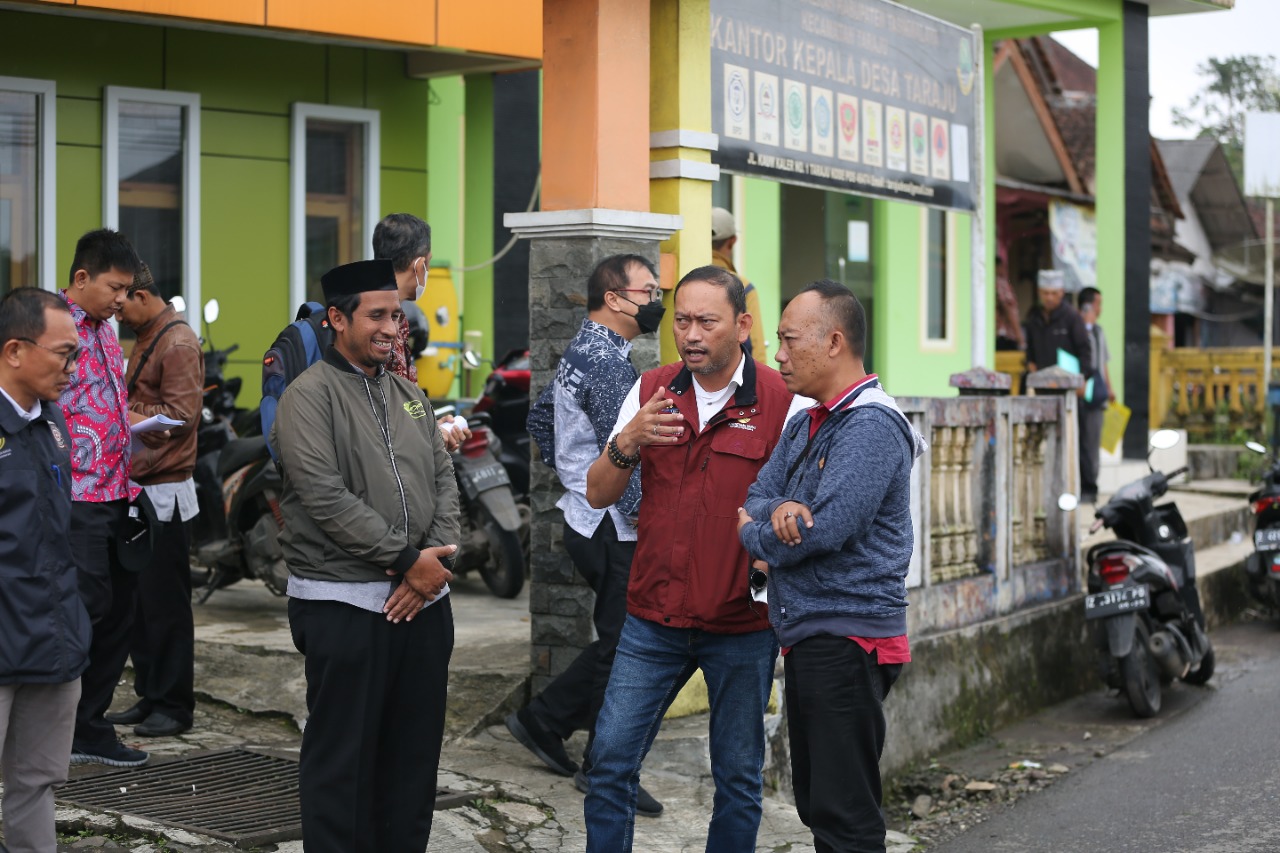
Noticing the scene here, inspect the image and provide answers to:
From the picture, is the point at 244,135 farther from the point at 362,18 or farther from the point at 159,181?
the point at 362,18

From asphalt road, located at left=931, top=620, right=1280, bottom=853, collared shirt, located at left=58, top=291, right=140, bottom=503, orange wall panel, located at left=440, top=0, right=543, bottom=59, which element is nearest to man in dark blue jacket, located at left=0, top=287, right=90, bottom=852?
collared shirt, located at left=58, top=291, right=140, bottom=503

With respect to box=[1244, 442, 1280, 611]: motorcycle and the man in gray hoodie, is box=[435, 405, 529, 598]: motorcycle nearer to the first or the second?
the man in gray hoodie

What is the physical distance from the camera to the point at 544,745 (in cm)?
627

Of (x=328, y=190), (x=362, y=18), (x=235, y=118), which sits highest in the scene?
(x=362, y=18)

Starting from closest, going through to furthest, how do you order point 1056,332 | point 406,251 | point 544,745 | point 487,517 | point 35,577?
point 35,577, point 406,251, point 544,745, point 487,517, point 1056,332

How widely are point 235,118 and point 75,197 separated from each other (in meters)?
1.40

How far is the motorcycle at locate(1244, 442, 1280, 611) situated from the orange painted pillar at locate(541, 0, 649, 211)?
591cm

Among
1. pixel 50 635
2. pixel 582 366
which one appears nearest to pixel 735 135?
pixel 582 366

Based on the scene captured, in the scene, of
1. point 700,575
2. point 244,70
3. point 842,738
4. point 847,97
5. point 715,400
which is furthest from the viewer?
point 244,70

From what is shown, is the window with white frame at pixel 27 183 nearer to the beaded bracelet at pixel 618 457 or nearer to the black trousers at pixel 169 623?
the black trousers at pixel 169 623

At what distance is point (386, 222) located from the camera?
545 centimetres

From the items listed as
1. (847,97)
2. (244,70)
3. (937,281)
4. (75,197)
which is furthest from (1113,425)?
(75,197)

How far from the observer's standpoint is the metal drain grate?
5.28 metres

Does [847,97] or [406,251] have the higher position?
[847,97]
